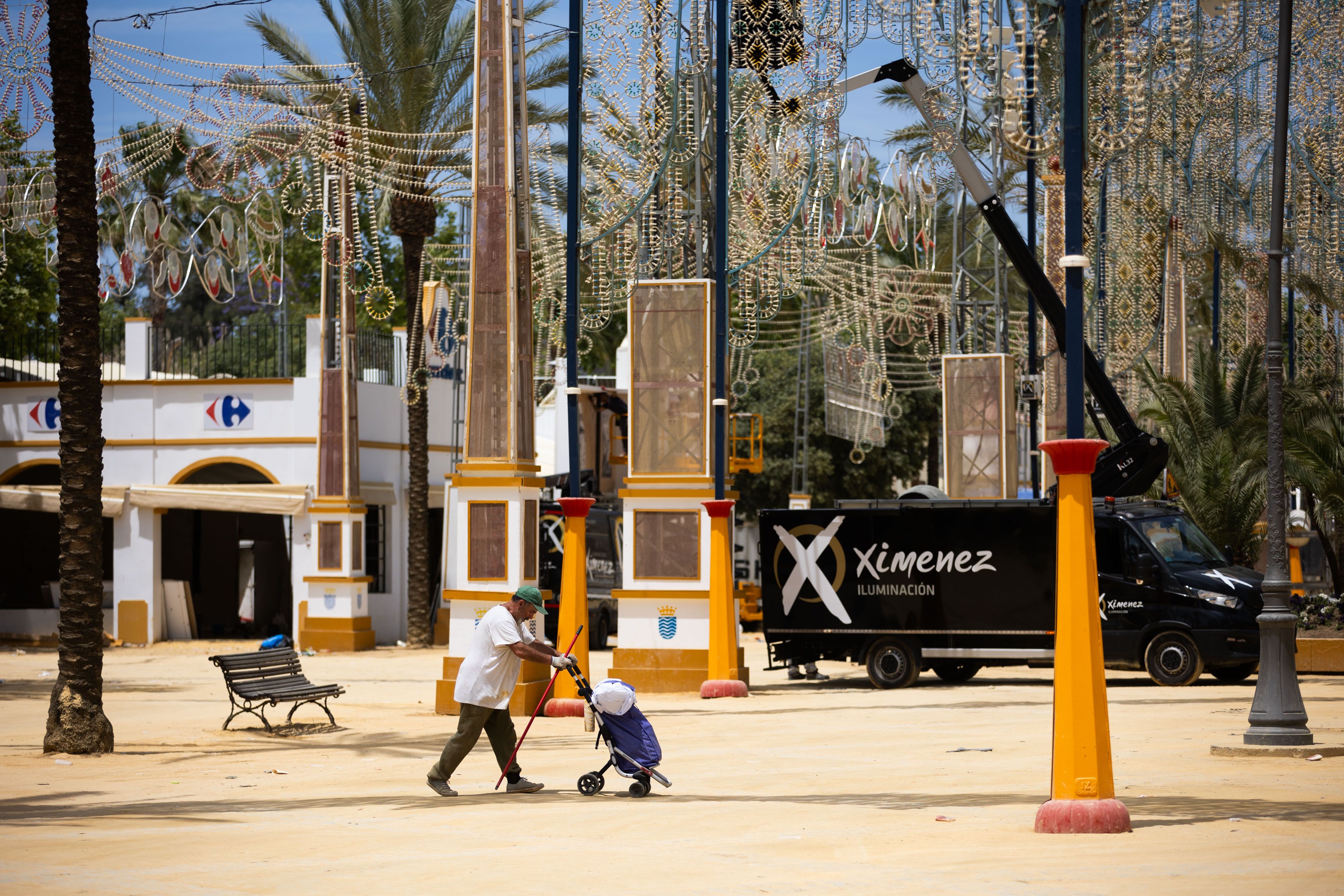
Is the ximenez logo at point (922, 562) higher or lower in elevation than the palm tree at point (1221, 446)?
lower

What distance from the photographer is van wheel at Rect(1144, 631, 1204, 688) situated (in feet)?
66.8

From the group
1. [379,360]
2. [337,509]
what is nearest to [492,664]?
[337,509]

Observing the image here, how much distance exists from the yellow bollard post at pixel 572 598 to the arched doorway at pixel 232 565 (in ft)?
63.0

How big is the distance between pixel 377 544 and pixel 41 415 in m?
8.15

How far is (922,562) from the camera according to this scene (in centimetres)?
2175

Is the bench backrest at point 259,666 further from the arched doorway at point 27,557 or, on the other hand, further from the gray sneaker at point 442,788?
the arched doorway at point 27,557

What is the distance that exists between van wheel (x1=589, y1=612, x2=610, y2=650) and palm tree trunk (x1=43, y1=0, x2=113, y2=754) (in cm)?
1837

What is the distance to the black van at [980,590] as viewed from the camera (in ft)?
67.1

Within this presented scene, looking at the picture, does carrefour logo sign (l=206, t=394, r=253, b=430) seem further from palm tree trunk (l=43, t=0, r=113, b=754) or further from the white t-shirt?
the white t-shirt

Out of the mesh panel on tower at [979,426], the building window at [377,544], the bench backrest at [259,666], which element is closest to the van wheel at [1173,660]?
the mesh panel on tower at [979,426]

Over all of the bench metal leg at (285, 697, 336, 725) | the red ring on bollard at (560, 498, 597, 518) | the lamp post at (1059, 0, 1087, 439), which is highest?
the lamp post at (1059, 0, 1087, 439)

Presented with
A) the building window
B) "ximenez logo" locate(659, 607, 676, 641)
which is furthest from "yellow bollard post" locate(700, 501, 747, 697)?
the building window

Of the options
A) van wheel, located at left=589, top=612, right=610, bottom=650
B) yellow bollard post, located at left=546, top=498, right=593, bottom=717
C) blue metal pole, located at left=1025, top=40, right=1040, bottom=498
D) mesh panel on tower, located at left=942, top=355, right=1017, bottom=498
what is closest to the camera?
blue metal pole, located at left=1025, top=40, right=1040, bottom=498

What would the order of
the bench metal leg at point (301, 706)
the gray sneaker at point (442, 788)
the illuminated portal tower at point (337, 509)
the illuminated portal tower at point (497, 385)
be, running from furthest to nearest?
the illuminated portal tower at point (337, 509) < the illuminated portal tower at point (497, 385) < the bench metal leg at point (301, 706) < the gray sneaker at point (442, 788)
